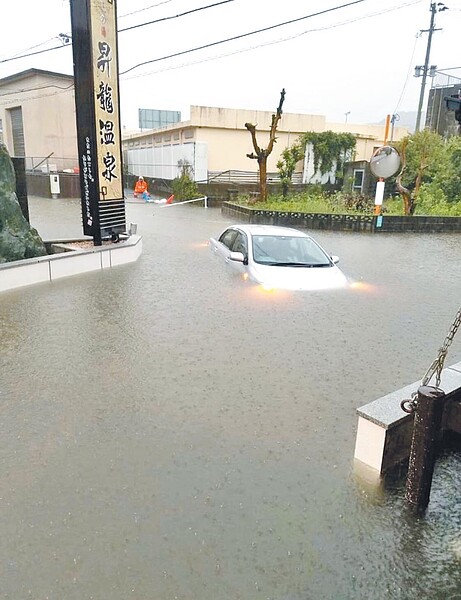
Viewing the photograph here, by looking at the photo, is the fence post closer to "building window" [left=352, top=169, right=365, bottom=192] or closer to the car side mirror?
the car side mirror

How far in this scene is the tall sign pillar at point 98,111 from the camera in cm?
818

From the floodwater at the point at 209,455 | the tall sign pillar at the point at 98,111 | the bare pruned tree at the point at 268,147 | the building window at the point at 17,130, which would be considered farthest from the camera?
the building window at the point at 17,130

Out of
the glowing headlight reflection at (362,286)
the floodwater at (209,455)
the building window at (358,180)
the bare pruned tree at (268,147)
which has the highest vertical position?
the bare pruned tree at (268,147)

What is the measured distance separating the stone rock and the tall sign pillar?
1223 millimetres

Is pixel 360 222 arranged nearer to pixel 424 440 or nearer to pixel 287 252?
pixel 287 252

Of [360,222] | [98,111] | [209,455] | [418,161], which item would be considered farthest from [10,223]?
[418,161]

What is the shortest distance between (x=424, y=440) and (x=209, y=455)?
1371 mm

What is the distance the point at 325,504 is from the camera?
273 centimetres

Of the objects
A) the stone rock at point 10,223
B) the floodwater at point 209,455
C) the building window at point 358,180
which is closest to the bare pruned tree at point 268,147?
the building window at point 358,180

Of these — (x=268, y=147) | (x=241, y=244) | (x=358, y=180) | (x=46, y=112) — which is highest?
(x=46, y=112)

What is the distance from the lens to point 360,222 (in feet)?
49.4

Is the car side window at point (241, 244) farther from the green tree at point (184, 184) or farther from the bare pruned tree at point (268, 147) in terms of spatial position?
the green tree at point (184, 184)

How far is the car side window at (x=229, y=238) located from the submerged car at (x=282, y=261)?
245mm

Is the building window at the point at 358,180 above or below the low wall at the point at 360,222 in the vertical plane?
above
